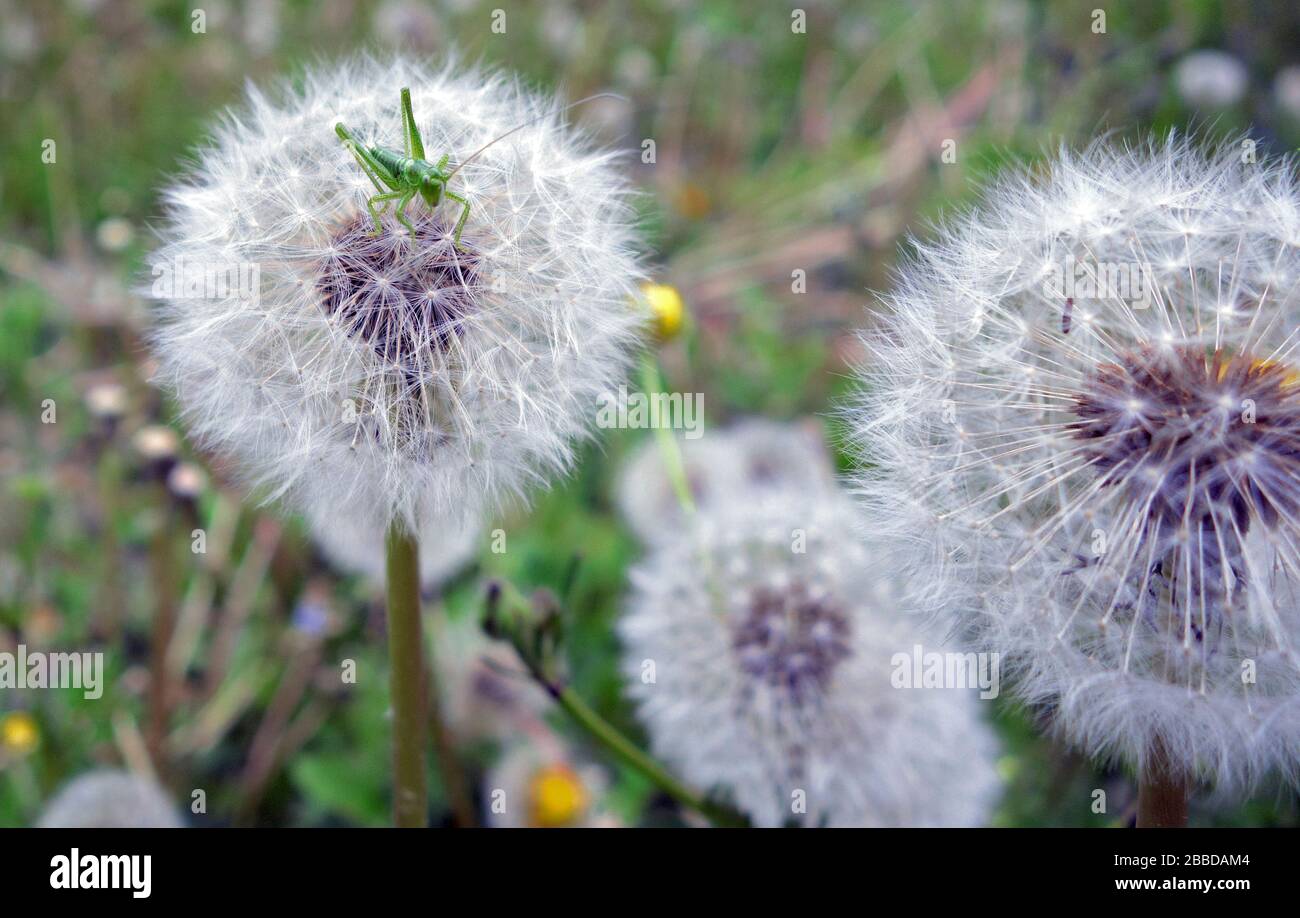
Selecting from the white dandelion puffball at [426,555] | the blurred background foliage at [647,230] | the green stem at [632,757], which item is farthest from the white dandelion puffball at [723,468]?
the green stem at [632,757]

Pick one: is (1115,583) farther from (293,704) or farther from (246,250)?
(293,704)

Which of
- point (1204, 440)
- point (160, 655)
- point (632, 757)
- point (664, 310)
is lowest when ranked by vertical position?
point (632, 757)

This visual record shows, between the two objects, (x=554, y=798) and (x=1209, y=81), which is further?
(x=1209, y=81)

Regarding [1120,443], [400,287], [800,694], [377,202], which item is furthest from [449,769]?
[1120,443]

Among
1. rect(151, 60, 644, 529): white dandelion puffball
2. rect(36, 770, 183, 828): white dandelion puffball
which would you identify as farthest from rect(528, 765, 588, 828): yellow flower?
rect(151, 60, 644, 529): white dandelion puffball

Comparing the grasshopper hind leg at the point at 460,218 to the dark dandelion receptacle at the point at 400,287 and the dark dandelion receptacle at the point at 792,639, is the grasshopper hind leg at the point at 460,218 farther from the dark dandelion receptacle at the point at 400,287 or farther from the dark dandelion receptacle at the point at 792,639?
the dark dandelion receptacle at the point at 792,639

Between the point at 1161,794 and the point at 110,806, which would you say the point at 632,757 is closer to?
the point at 1161,794

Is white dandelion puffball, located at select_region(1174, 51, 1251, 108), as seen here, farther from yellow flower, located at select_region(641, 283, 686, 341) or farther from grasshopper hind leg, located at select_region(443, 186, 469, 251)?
grasshopper hind leg, located at select_region(443, 186, 469, 251)
